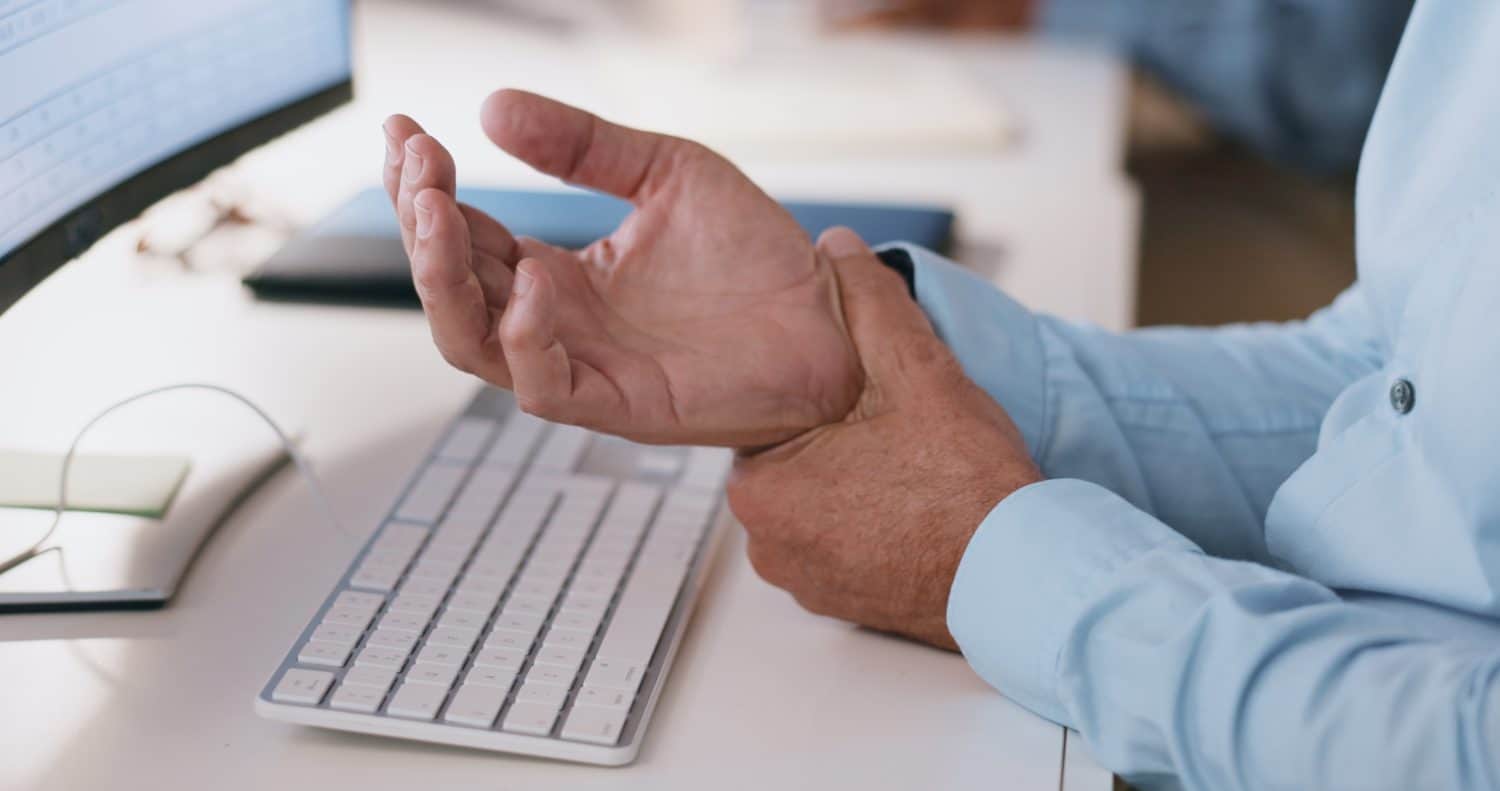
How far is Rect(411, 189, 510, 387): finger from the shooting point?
0.53 meters

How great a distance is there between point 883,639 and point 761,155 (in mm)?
→ 663

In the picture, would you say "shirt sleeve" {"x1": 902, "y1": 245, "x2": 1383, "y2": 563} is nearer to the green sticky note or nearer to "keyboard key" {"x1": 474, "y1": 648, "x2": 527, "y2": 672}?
"keyboard key" {"x1": 474, "y1": 648, "x2": 527, "y2": 672}

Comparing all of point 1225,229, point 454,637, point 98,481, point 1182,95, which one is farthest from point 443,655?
point 1225,229

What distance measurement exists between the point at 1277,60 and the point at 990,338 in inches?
55.1

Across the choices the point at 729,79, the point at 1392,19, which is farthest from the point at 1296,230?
the point at 729,79

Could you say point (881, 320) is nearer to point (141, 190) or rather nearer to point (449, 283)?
point (449, 283)

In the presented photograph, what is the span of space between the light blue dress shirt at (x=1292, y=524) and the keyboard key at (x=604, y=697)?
14 centimetres

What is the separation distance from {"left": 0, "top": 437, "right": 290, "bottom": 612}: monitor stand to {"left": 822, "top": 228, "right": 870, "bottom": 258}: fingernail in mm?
310

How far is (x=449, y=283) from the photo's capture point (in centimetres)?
54

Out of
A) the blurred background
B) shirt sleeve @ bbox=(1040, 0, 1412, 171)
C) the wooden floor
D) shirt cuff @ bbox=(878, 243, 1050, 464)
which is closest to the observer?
shirt cuff @ bbox=(878, 243, 1050, 464)

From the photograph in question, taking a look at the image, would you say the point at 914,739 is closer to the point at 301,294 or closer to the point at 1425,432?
the point at 1425,432

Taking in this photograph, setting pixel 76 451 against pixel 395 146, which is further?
pixel 76 451

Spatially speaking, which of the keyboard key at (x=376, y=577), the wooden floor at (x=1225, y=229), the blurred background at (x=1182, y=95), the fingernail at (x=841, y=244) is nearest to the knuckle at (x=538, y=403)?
the keyboard key at (x=376, y=577)

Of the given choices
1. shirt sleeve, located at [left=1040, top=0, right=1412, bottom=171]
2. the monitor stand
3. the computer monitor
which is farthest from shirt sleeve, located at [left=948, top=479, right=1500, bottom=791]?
shirt sleeve, located at [left=1040, top=0, right=1412, bottom=171]
